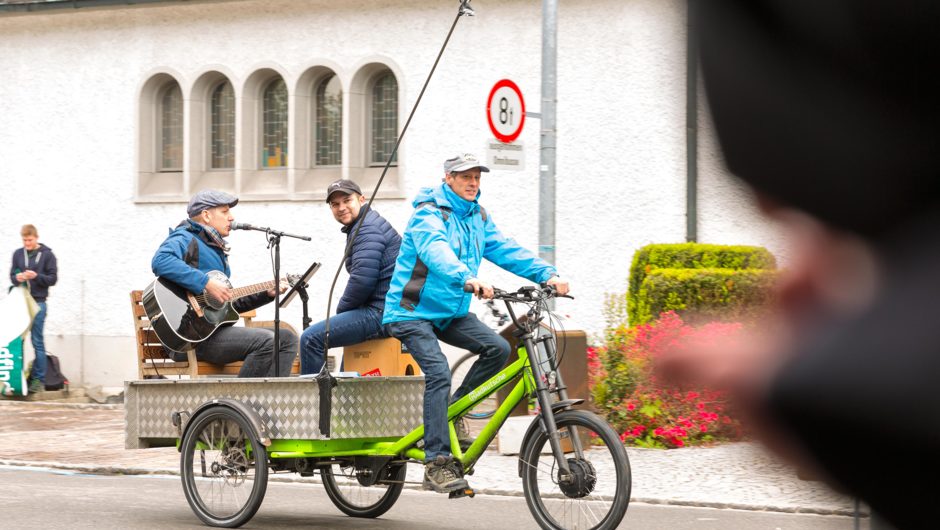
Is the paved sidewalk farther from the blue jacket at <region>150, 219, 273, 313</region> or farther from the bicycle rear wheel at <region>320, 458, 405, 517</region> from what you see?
the blue jacket at <region>150, 219, 273, 313</region>

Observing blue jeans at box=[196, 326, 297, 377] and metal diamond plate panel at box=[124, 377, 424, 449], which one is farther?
blue jeans at box=[196, 326, 297, 377]

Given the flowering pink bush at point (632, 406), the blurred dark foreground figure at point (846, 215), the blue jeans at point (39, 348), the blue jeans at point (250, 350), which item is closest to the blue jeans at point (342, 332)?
the blue jeans at point (250, 350)

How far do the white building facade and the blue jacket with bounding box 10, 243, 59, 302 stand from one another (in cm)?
111

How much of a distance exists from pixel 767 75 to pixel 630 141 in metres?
14.3

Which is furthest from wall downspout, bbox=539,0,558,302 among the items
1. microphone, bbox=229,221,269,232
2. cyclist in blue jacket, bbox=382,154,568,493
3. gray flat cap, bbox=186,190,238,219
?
cyclist in blue jacket, bbox=382,154,568,493

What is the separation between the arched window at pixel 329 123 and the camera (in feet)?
57.1

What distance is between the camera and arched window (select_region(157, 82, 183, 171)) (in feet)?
60.4

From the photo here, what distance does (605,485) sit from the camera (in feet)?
21.9

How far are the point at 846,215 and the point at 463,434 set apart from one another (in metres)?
6.54

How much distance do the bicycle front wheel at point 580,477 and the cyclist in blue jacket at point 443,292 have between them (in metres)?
0.42

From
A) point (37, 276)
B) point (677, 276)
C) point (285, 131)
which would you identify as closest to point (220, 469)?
point (677, 276)

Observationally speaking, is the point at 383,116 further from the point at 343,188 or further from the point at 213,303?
the point at 213,303

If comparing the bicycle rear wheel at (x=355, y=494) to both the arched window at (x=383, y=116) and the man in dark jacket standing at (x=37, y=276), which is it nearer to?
the arched window at (x=383, y=116)

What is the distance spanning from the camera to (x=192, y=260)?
8289 millimetres
